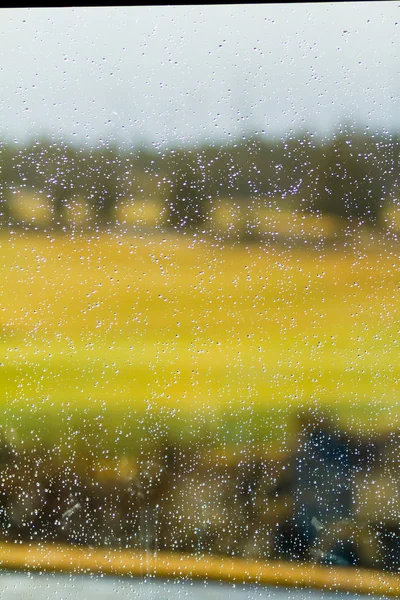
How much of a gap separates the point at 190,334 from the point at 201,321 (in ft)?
0.14

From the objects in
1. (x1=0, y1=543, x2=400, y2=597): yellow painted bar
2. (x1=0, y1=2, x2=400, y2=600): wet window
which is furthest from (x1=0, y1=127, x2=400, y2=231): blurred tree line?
(x1=0, y1=543, x2=400, y2=597): yellow painted bar

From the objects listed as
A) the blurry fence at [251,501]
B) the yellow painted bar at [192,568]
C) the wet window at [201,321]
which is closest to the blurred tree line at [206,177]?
the wet window at [201,321]

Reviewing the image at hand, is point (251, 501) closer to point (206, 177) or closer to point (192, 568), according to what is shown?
point (192, 568)

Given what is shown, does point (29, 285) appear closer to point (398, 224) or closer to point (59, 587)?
point (59, 587)

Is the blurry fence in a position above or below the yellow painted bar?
above

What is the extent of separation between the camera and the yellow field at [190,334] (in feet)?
4.56

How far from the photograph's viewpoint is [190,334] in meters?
1.40

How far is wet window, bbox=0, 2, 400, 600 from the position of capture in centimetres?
139

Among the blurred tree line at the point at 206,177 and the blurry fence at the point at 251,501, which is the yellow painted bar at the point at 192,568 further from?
the blurred tree line at the point at 206,177

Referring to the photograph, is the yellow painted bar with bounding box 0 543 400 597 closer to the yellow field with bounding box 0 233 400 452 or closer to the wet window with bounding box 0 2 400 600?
the wet window with bounding box 0 2 400 600

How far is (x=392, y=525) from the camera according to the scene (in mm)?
1401

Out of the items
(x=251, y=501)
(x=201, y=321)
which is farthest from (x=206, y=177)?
(x=251, y=501)

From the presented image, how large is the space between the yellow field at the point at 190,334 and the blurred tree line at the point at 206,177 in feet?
0.29

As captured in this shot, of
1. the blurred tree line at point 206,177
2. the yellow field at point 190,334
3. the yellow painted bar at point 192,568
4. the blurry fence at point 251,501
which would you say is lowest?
the yellow painted bar at point 192,568
